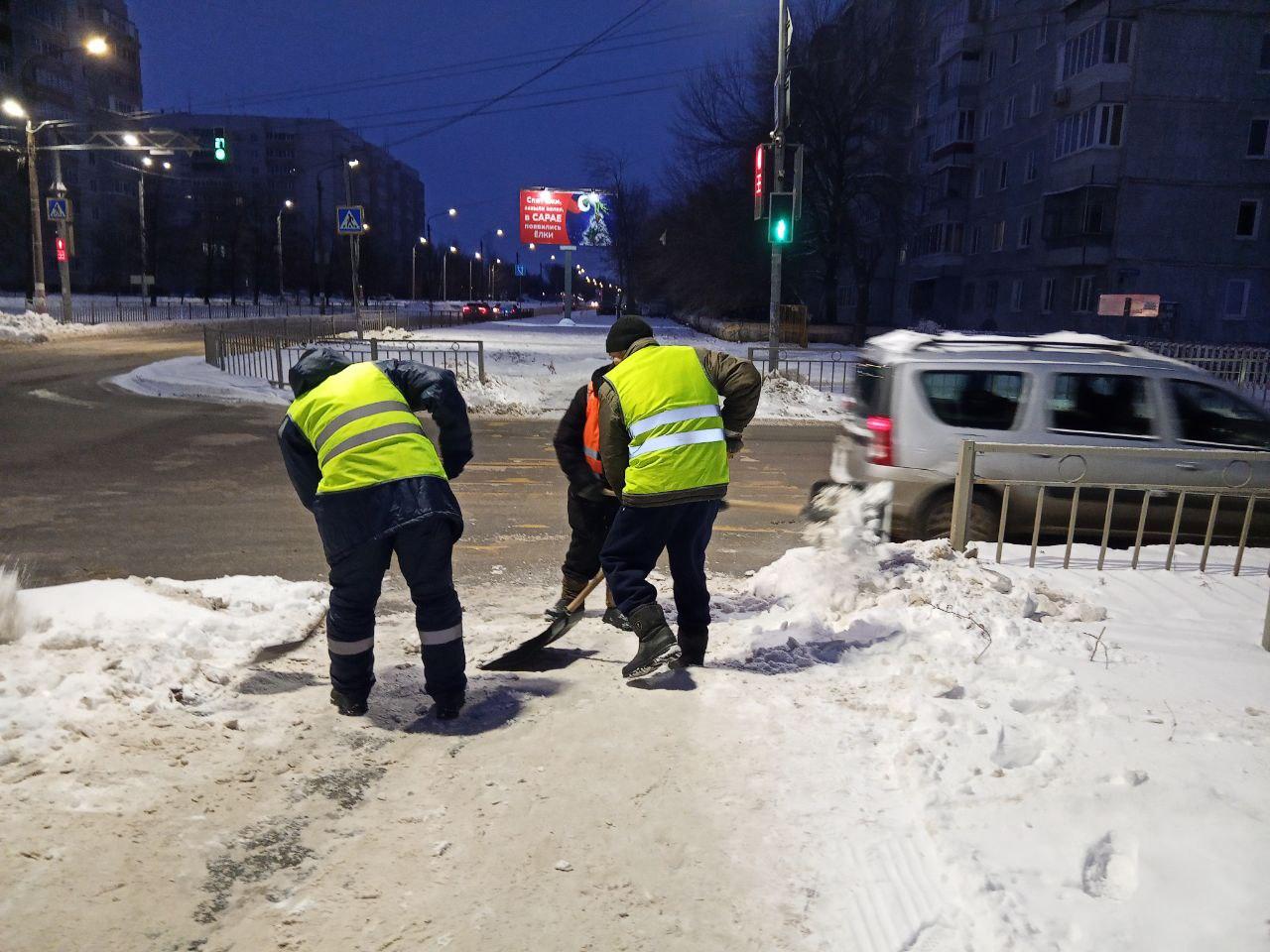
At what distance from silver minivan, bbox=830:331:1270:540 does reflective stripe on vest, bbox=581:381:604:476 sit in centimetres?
279

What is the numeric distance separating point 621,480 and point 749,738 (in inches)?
56.9

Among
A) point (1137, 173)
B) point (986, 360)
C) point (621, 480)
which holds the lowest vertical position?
point (621, 480)

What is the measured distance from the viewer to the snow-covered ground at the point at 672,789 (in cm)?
263

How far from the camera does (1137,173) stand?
1310 inches

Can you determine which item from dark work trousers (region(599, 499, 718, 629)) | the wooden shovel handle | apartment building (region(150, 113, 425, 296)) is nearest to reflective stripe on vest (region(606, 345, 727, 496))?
dark work trousers (region(599, 499, 718, 629))

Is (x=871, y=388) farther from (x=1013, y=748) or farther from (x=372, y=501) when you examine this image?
(x=372, y=501)

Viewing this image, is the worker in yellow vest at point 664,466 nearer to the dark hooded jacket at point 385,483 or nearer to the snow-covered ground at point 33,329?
the dark hooded jacket at point 385,483

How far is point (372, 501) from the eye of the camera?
388 centimetres

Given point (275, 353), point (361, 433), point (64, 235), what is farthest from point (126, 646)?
point (64, 235)

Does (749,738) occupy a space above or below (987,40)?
below

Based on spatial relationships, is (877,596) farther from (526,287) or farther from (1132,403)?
(526,287)

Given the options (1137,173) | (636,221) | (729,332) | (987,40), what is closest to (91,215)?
(636,221)

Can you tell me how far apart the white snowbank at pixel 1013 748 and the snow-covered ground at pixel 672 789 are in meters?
0.01

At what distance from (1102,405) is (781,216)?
10.8m
